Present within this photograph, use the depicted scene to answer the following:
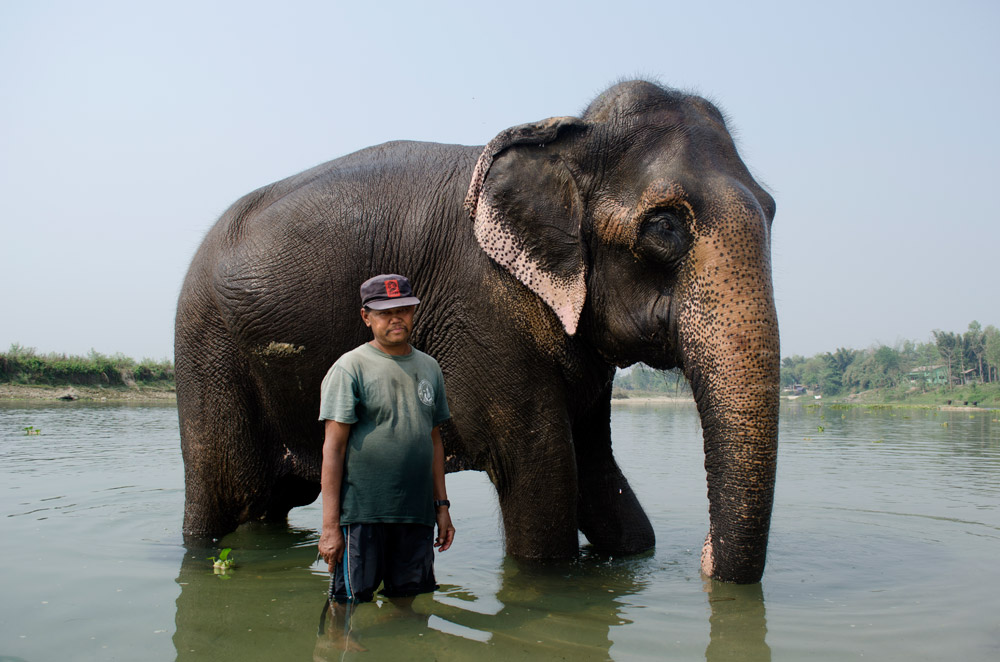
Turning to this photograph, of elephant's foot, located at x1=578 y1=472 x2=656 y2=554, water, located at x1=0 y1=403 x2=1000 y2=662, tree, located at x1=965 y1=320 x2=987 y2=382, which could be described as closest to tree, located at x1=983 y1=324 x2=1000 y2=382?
tree, located at x1=965 y1=320 x2=987 y2=382

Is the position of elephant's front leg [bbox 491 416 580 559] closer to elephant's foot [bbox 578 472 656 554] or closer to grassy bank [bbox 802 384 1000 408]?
elephant's foot [bbox 578 472 656 554]

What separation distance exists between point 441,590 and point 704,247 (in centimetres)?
237

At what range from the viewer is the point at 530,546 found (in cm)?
476

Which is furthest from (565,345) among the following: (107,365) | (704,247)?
(107,365)

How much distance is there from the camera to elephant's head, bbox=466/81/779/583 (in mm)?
3951

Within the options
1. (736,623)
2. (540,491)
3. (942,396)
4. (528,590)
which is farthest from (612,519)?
(942,396)

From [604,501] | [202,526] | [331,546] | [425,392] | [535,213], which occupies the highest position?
[535,213]

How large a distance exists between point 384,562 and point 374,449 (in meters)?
0.54

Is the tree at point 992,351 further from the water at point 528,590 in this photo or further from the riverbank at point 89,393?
the water at point 528,590

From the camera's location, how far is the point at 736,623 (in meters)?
4.00

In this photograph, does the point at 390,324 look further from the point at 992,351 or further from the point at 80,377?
the point at 992,351

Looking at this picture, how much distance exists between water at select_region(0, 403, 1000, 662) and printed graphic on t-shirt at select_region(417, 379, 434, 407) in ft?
3.32

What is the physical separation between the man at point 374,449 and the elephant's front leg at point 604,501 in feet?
7.39

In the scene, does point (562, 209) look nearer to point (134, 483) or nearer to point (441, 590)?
point (441, 590)
